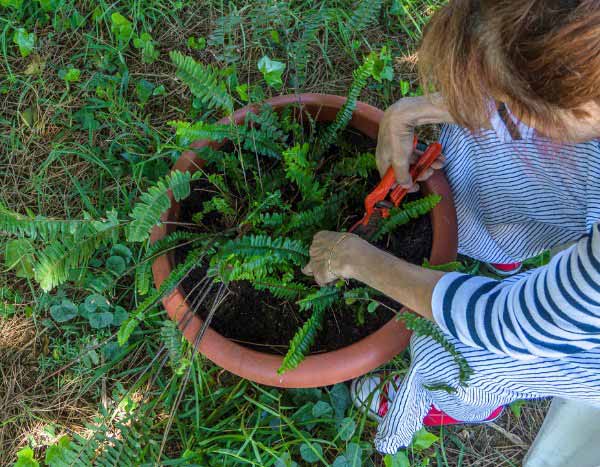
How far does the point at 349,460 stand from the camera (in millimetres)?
1590

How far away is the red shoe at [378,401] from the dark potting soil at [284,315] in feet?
1.07

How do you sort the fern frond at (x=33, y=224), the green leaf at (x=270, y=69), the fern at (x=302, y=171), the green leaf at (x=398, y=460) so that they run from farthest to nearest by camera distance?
the green leaf at (x=270, y=69)
the green leaf at (x=398, y=460)
the fern at (x=302, y=171)
the fern frond at (x=33, y=224)

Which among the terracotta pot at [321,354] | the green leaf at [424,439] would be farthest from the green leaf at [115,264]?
the green leaf at [424,439]

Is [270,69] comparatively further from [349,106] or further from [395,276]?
A: [395,276]

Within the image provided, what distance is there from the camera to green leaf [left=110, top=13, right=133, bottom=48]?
1893 millimetres

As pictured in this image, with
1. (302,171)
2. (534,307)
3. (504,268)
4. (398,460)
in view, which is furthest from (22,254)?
(504,268)

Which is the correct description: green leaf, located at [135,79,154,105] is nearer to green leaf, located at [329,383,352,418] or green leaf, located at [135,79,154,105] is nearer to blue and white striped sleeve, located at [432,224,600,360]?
green leaf, located at [329,383,352,418]

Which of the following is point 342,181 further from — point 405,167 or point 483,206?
point 483,206

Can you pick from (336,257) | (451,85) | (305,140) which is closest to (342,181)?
(305,140)

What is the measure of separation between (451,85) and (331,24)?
1.27 metres

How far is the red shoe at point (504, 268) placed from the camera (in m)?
1.86

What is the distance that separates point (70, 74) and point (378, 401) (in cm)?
161

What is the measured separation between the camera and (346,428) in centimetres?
164

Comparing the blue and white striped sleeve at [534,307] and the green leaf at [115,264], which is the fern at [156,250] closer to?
the green leaf at [115,264]
